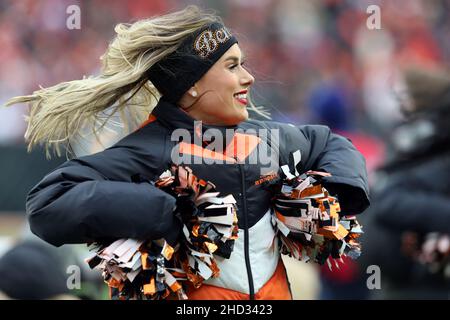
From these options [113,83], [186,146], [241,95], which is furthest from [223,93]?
[113,83]

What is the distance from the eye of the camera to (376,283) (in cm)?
543

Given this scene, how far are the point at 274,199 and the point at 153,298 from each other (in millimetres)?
633

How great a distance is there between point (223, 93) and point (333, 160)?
510 mm

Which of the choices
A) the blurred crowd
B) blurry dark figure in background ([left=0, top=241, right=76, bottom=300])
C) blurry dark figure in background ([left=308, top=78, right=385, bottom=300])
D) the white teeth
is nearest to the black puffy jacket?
the white teeth

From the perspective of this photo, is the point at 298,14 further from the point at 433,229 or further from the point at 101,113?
the point at 101,113

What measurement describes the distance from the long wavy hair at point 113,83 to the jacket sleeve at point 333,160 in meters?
0.57

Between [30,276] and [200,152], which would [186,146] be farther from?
[30,276]

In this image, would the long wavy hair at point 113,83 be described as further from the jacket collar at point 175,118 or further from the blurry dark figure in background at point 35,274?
the blurry dark figure in background at point 35,274

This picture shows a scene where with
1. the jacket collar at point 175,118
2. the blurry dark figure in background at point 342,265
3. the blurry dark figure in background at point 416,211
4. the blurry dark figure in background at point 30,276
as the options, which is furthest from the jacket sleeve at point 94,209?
the blurry dark figure in background at point 342,265

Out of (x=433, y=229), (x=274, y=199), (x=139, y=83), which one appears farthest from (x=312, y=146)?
(x=433, y=229)

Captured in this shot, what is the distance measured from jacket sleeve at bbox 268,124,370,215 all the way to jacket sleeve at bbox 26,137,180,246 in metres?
0.64

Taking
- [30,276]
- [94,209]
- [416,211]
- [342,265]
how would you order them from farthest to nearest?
1. [342,265]
2. [416,211]
3. [30,276]
4. [94,209]

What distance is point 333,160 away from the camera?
3734mm

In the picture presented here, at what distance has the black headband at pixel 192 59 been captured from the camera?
371 cm
